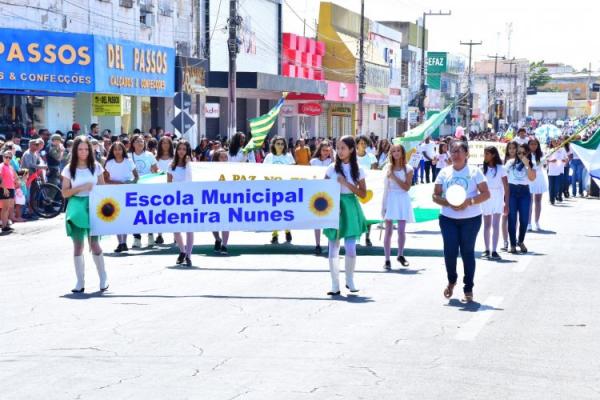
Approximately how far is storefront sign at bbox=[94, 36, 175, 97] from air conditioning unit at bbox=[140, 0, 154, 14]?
416 cm

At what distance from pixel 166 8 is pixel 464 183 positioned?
33.8 m

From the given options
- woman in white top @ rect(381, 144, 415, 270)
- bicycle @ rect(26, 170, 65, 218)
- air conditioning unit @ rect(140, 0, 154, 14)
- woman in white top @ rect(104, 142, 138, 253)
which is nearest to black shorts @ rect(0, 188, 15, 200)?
bicycle @ rect(26, 170, 65, 218)

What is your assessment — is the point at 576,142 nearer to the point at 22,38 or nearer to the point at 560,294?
the point at 560,294

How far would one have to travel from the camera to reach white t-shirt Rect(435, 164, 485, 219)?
454 inches

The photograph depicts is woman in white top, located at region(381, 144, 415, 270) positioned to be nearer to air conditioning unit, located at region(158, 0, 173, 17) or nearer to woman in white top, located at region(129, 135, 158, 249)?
woman in white top, located at region(129, 135, 158, 249)

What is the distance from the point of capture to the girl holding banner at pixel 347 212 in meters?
11.9

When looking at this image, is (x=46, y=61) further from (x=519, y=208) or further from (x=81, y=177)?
(x=81, y=177)

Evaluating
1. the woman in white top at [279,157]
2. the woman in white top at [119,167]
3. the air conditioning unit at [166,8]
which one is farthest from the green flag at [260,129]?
the air conditioning unit at [166,8]

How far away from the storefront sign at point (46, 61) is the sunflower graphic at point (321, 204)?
17.9 meters

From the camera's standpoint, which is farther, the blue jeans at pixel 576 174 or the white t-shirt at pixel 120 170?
the blue jeans at pixel 576 174

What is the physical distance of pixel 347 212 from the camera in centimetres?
1208

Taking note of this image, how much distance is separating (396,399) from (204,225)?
672 cm

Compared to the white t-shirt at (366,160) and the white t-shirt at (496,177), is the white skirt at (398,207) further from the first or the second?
the white t-shirt at (366,160)

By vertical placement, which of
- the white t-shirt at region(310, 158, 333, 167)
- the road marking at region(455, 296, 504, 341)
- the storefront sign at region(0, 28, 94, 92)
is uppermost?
the storefront sign at region(0, 28, 94, 92)
